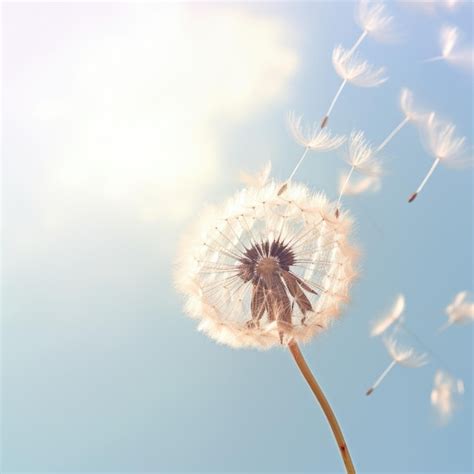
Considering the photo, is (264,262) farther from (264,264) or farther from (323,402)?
(323,402)

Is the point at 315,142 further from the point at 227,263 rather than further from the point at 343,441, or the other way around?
the point at 343,441

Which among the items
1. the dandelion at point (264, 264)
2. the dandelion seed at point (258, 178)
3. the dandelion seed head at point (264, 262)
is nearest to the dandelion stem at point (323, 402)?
the dandelion at point (264, 264)

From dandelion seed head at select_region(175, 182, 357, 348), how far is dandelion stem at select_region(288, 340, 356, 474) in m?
0.56

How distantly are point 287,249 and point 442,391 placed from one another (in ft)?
11.8

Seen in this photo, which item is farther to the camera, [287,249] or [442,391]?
[287,249]

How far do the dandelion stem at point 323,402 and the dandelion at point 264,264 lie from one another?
Answer: 14cm

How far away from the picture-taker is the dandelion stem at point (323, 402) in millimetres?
8969

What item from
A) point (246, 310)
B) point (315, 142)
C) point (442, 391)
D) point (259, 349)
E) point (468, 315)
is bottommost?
point (442, 391)

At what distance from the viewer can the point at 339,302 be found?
9.87 m

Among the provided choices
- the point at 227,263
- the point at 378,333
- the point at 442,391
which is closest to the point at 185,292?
the point at 227,263

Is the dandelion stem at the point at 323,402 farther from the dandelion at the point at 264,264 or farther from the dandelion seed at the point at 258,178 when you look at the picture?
the dandelion seed at the point at 258,178

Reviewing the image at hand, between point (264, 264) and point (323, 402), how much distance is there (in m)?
2.63

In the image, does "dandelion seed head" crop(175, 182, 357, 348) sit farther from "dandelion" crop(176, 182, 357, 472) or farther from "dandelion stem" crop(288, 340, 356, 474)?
"dandelion stem" crop(288, 340, 356, 474)

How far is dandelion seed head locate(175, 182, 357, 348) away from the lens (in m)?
9.91
